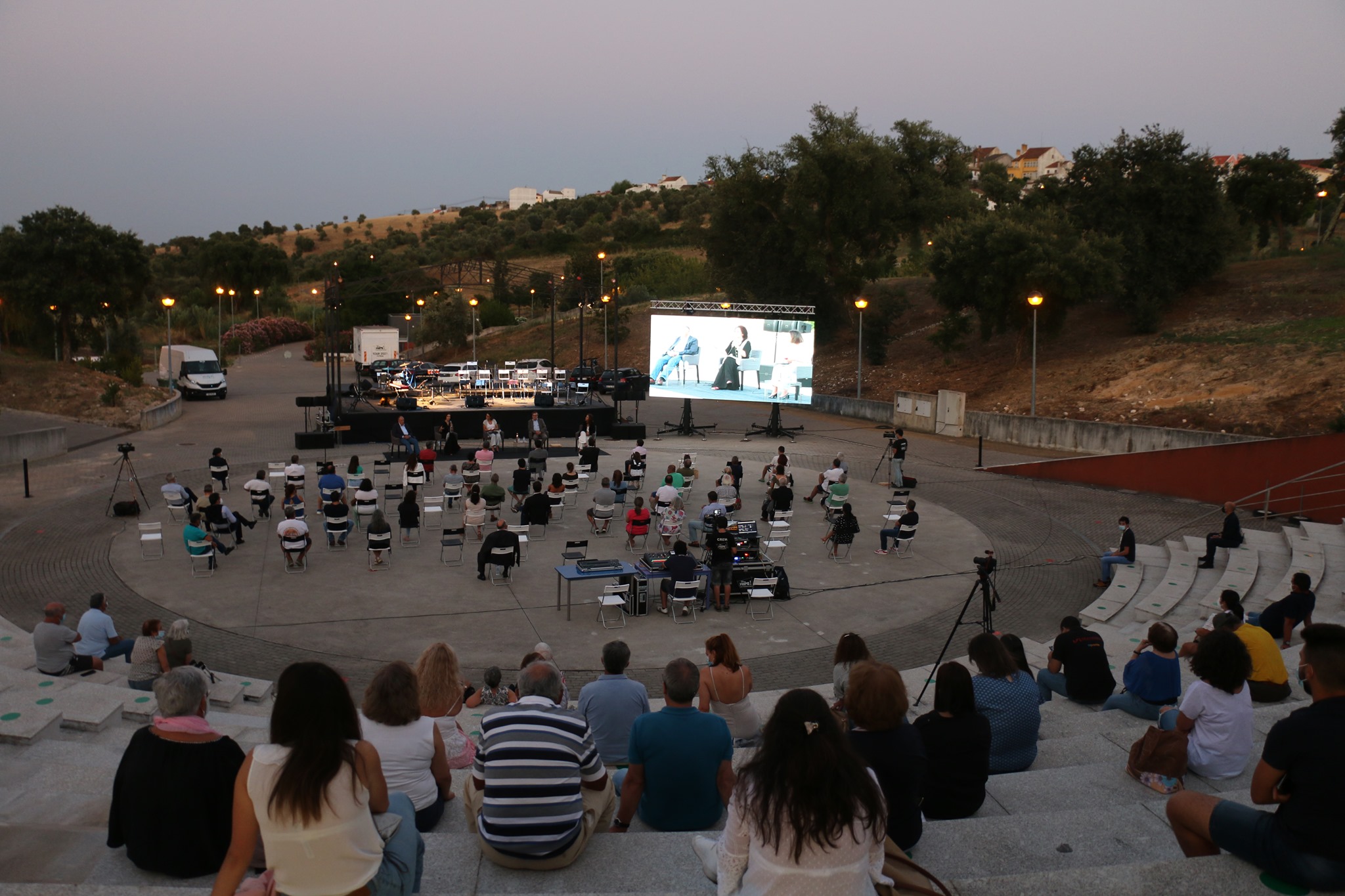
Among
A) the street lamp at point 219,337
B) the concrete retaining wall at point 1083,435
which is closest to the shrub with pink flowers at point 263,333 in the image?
the street lamp at point 219,337

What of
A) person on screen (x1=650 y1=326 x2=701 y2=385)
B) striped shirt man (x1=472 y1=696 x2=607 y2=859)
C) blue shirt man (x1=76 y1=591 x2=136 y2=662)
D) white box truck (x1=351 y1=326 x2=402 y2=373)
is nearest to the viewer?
striped shirt man (x1=472 y1=696 x2=607 y2=859)

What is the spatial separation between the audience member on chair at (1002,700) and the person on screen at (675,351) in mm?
22980

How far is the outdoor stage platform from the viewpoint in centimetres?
2753

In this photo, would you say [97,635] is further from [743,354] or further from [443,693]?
[743,354]

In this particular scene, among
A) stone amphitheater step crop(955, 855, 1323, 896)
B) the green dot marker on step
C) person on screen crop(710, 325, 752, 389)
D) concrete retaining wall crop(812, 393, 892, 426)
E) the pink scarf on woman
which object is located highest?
person on screen crop(710, 325, 752, 389)

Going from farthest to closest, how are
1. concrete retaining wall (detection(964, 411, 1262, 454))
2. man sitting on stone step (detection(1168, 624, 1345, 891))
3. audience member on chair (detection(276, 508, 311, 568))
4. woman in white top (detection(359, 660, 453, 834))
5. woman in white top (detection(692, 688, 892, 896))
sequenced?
concrete retaining wall (detection(964, 411, 1262, 454)), audience member on chair (detection(276, 508, 311, 568)), woman in white top (detection(359, 660, 453, 834)), man sitting on stone step (detection(1168, 624, 1345, 891)), woman in white top (detection(692, 688, 892, 896))

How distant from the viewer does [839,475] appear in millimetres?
18641

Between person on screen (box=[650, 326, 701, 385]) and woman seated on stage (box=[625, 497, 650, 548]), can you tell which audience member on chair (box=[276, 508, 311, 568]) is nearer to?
woman seated on stage (box=[625, 497, 650, 548])

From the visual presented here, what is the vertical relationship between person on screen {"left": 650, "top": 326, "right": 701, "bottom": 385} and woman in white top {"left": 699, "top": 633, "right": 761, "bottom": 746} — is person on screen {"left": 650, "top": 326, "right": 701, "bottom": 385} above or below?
above

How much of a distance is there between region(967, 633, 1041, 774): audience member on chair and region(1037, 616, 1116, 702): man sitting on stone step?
200cm

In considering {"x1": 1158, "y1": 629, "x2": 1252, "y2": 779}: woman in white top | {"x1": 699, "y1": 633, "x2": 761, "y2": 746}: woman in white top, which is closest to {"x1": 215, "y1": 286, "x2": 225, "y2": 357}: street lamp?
{"x1": 699, "y1": 633, "x2": 761, "y2": 746}: woman in white top

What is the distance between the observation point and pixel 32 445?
23500 mm

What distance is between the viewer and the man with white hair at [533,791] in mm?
4059

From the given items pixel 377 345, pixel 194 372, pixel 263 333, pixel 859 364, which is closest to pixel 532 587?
pixel 859 364
